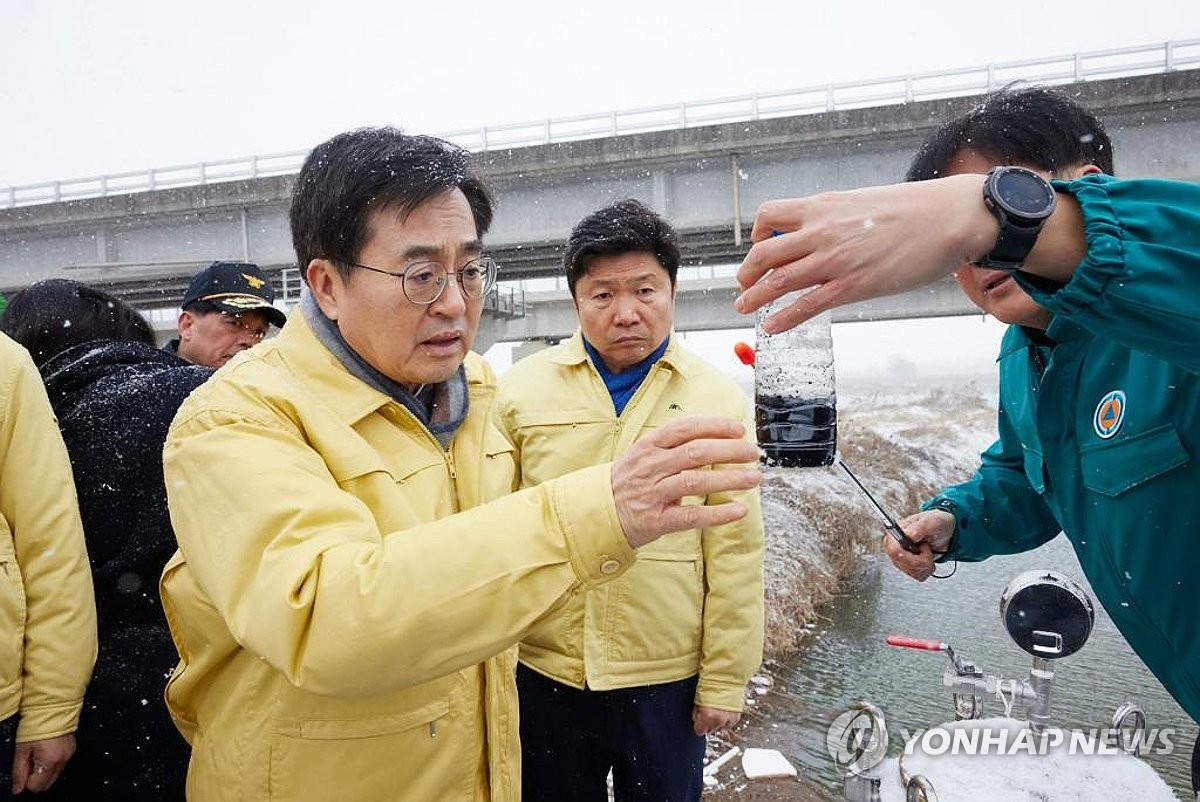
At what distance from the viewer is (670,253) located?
2838 millimetres

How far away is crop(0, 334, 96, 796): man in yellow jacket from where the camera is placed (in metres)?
1.98

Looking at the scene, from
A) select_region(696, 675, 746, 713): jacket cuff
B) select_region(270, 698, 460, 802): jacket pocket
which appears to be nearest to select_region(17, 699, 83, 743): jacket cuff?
select_region(270, 698, 460, 802): jacket pocket

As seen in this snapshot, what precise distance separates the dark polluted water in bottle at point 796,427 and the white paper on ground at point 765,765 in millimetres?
2972

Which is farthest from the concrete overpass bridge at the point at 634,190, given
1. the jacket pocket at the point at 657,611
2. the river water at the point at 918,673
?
the jacket pocket at the point at 657,611

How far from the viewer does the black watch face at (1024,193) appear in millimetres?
1043

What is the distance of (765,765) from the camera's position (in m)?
4.43

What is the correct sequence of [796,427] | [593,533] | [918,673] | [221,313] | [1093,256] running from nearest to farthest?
[1093,256], [593,533], [796,427], [221,313], [918,673]

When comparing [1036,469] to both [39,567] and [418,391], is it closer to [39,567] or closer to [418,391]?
[418,391]

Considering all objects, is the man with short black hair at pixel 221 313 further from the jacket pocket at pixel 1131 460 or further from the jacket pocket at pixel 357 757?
the jacket pocket at pixel 1131 460

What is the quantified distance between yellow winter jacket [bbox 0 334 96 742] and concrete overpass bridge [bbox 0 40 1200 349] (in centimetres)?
1038

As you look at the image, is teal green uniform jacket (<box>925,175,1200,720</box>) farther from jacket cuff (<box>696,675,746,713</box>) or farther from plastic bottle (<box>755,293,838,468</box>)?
jacket cuff (<box>696,675,746,713</box>)

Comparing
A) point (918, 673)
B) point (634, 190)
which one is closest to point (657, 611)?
point (918, 673)

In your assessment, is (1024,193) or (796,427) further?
(796,427)

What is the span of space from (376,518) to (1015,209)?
4.12ft
